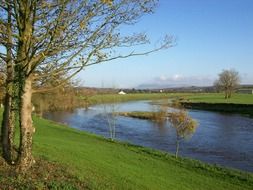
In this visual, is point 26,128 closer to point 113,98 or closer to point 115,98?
point 113,98

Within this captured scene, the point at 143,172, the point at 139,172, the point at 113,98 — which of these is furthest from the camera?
the point at 113,98

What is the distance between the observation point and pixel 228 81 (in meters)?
127

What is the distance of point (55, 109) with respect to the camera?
274 ft

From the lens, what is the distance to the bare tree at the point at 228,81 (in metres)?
127

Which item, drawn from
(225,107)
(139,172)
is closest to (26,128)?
(139,172)

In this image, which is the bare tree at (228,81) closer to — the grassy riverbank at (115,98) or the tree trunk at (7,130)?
the grassy riverbank at (115,98)

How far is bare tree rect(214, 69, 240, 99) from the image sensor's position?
127m

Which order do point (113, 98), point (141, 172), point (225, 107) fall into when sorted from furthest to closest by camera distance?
point (225, 107)
point (113, 98)
point (141, 172)

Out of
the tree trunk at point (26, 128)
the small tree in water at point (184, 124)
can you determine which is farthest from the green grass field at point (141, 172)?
the small tree in water at point (184, 124)

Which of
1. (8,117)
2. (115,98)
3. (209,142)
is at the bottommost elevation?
(209,142)

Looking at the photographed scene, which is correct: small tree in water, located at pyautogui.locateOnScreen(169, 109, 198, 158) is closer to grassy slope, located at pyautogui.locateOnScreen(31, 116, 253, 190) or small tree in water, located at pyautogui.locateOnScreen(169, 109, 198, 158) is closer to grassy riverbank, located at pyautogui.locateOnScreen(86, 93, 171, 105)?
grassy slope, located at pyautogui.locateOnScreen(31, 116, 253, 190)

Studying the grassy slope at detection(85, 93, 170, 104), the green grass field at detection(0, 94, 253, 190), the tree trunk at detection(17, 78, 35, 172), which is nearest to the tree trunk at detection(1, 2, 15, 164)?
the tree trunk at detection(17, 78, 35, 172)

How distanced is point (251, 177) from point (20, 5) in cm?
1507

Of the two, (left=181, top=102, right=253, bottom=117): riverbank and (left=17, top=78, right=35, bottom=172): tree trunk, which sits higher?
(left=17, top=78, right=35, bottom=172): tree trunk
